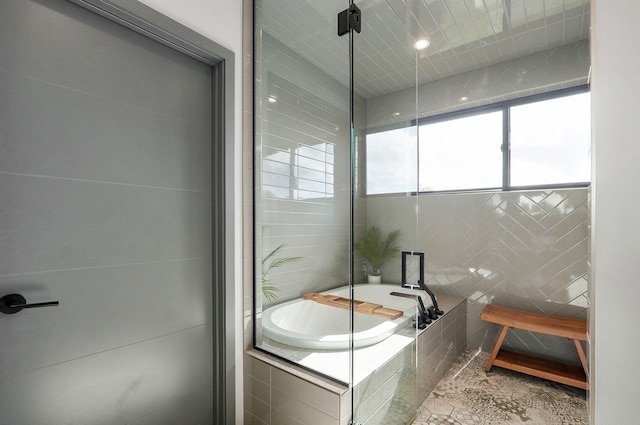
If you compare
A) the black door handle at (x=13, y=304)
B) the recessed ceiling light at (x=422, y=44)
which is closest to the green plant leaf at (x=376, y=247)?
the black door handle at (x=13, y=304)

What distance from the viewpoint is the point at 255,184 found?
1.69m

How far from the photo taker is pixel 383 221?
1487 millimetres

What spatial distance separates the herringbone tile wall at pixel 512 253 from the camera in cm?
237

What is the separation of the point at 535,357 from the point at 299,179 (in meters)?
2.40

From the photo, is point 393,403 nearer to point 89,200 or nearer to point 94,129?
point 89,200

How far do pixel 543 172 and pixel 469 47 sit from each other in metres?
1.20

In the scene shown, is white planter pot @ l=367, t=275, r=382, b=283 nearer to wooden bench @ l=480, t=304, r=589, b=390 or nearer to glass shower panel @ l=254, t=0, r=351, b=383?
glass shower panel @ l=254, t=0, r=351, b=383

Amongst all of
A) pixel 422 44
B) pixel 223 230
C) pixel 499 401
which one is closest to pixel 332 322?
pixel 223 230

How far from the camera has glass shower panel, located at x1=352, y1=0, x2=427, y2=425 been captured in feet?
4.61

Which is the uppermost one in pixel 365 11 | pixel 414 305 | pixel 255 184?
pixel 365 11

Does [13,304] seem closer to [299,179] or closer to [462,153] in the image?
[299,179]

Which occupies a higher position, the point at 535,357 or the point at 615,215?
the point at 615,215

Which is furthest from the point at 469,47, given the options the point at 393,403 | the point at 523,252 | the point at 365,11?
the point at 393,403

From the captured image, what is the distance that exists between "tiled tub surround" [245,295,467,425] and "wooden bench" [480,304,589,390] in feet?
2.82
